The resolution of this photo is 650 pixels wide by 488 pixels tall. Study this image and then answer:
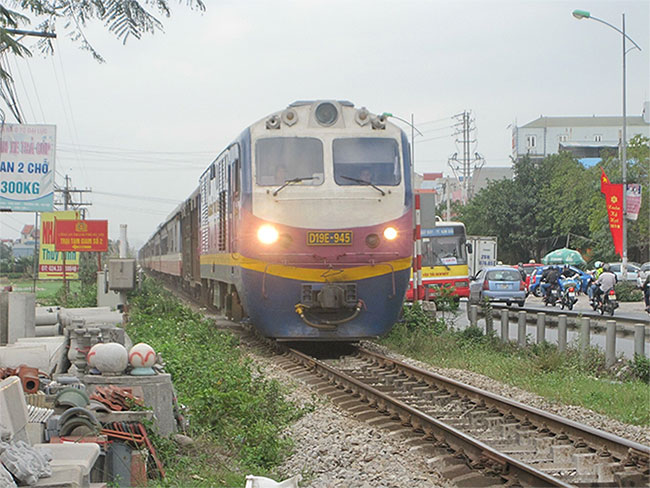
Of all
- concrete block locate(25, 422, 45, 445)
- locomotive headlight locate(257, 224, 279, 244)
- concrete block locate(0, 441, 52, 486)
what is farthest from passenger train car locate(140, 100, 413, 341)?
concrete block locate(0, 441, 52, 486)

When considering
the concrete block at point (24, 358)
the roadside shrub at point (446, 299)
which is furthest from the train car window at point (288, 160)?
the roadside shrub at point (446, 299)

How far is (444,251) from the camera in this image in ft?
97.4

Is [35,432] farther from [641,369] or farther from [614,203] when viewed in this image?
[614,203]

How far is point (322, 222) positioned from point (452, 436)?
5.95 meters

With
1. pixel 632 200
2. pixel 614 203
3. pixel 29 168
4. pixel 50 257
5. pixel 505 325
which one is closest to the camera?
pixel 29 168

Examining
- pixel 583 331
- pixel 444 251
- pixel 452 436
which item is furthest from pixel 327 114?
pixel 444 251

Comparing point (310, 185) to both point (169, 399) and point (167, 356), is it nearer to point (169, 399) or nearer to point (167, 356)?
point (167, 356)

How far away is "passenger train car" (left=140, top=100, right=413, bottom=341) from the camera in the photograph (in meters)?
13.0

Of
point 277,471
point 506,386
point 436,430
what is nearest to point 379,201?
point 506,386

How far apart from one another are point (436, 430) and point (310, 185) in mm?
6037

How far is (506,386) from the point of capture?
11227 mm

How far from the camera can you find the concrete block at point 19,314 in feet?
36.0

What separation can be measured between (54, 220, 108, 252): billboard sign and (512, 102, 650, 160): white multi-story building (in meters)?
90.2

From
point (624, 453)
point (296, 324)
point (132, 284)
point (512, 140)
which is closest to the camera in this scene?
point (624, 453)
